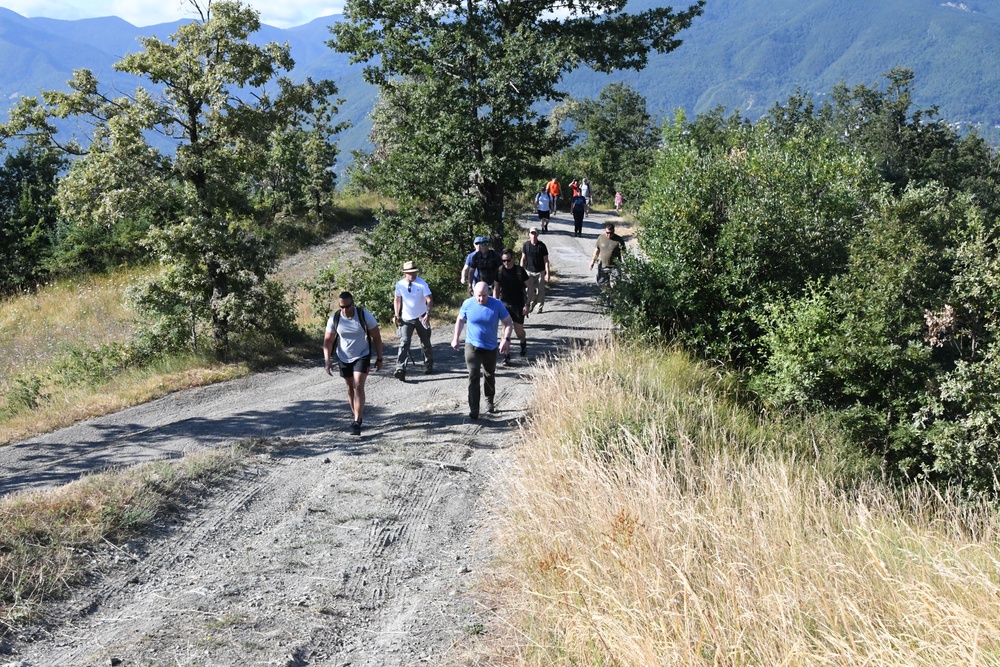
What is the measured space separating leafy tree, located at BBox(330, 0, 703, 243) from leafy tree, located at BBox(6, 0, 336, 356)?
3.18 metres

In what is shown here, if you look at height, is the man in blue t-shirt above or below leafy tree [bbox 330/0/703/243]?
below

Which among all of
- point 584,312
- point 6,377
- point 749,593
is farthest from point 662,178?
point 6,377

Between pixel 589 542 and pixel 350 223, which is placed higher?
pixel 350 223

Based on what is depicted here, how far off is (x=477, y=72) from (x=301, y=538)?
12296mm

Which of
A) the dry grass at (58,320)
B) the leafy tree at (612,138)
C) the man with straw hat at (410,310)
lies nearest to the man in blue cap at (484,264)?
the man with straw hat at (410,310)

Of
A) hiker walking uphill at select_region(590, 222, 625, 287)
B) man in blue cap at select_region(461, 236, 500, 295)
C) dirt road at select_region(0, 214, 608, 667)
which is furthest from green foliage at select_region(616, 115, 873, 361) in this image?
dirt road at select_region(0, 214, 608, 667)

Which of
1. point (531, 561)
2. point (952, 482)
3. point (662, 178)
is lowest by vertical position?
point (952, 482)

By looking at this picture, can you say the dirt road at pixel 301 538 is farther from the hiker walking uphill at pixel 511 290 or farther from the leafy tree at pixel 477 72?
the leafy tree at pixel 477 72

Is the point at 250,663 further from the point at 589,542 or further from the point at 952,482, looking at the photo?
the point at 952,482

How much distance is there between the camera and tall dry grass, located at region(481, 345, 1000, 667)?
365 centimetres

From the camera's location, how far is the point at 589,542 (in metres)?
4.98

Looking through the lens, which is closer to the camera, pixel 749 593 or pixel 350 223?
pixel 749 593

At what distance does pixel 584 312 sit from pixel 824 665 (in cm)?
1301

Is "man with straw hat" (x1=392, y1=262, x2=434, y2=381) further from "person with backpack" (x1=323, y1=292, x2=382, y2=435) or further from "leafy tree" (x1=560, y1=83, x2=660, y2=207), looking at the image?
"leafy tree" (x1=560, y1=83, x2=660, y2=207)
